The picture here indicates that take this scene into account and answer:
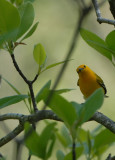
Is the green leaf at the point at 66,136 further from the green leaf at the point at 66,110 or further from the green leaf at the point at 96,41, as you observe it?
the green leaf at the point at 66,110

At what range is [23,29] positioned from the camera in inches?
Result: 45.8

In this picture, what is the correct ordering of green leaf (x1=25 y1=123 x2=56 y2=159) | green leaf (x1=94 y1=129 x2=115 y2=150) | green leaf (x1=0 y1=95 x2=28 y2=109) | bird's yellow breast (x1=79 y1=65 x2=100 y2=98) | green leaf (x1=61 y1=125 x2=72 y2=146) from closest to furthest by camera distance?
green leaf (x1=25 y1=123 x2=56 y2=159) < green leaf (x1=94 y1=129 x2=115 y2=150) < green leaf (x1=0 y1=95 x2=28 y2=109) < green leaf (x1=61 y1=125 x2=72 y2=146) < bird's yellow breast (x1=79 y1=65 x2=100 y2=98)

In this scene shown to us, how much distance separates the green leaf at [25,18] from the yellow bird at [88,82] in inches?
53.8

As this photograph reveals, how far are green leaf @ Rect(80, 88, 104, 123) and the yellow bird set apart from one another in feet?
5.46

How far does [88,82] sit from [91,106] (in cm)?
185

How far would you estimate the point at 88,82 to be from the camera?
2.66m

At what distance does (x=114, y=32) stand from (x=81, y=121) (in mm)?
433

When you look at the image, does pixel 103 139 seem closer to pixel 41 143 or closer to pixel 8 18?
pixel 41 143

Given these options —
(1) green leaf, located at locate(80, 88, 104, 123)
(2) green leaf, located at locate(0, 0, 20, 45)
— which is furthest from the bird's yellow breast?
(1) green leaf, located at locate(80, 88, 104, 123)

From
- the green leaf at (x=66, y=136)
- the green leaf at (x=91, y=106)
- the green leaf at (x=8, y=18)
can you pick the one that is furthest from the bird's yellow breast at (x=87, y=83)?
the green leaf at (x=91, y=106)

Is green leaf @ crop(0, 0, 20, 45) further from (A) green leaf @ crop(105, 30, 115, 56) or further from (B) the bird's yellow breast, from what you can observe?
(B) the bird's yellow breast

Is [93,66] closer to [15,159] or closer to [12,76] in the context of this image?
[12,76]

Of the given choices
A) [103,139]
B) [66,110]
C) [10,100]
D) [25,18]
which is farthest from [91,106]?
[25,18]

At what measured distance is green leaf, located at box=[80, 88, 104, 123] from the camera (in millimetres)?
806
